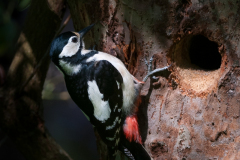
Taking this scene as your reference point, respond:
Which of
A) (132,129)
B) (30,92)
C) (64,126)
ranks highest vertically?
(30,92)

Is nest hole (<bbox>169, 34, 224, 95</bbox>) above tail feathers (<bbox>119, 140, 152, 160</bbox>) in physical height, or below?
above

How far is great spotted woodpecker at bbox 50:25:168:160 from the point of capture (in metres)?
1.83

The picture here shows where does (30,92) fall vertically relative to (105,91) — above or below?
above

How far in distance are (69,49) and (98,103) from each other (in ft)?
1.45

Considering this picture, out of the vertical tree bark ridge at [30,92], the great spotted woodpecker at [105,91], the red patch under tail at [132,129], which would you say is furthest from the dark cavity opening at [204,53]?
the vertical tree bark ridge at [30,92]

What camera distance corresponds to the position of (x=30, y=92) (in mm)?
2559

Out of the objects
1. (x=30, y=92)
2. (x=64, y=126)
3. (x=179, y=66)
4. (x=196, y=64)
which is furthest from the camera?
(x=64, y=126)

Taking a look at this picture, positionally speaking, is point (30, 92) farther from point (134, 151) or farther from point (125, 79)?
point (134, 151)

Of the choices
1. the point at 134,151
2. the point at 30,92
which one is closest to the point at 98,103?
the point at 134,151

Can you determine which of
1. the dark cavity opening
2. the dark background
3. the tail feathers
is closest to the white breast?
the tail feathers

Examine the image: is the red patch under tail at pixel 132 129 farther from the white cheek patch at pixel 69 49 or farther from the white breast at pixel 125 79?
the white cheek patch at pixel 69 49

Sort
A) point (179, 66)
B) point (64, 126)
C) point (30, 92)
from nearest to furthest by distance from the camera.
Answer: point (179, 66) < point (30, 92) < point (64, 126)

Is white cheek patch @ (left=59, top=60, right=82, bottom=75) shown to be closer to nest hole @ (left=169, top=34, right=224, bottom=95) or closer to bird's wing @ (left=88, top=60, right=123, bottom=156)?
bird's wing @ (left=88, top=60, right=123, bottom=156)

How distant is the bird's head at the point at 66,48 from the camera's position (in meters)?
1.83
